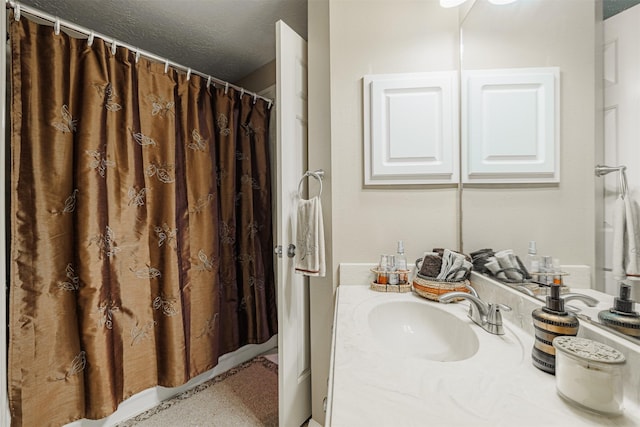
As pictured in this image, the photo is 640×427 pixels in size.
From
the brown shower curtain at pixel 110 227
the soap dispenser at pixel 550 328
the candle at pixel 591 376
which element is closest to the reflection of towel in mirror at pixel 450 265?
the soap dispenser at pixel 550 328

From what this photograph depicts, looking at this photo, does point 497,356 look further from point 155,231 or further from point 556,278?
point 155,231

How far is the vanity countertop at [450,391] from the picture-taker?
1.34ft

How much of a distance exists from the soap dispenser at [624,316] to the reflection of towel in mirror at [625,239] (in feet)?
0.11

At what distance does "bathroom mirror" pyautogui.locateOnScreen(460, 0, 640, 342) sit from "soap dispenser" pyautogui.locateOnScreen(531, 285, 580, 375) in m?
0.11

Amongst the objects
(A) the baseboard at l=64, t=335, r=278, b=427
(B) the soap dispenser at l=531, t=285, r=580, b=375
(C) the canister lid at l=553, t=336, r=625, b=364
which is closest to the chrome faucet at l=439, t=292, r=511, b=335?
(B) the soap dispenser at l=531, t=285, r=580, b=375

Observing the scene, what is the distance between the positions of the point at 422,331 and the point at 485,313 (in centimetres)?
25

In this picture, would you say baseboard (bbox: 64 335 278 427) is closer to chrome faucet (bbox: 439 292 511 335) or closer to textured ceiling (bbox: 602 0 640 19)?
chrome faucet (bbox: 439 292 511 335)

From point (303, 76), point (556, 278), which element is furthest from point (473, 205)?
point (303, 76)

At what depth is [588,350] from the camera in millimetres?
424

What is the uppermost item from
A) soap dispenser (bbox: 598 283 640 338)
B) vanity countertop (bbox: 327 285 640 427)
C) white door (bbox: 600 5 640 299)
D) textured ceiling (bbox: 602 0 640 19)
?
textured ceiling (bbox: 602 0 640 19)

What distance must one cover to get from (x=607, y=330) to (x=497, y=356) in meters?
0.21

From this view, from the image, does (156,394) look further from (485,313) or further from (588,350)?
(588,350)

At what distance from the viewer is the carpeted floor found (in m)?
1.43

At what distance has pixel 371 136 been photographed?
1.23 meters
